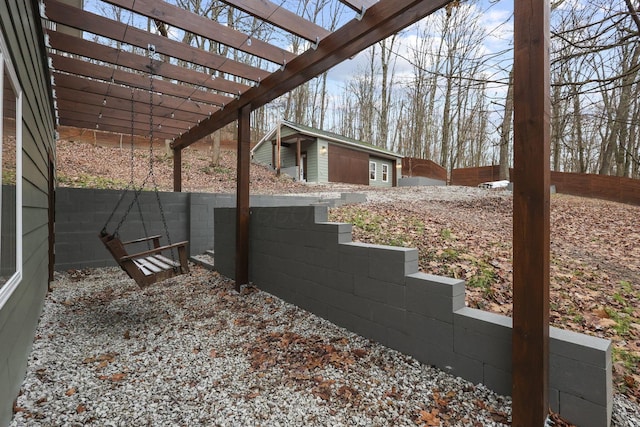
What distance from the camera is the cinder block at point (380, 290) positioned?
108 inches

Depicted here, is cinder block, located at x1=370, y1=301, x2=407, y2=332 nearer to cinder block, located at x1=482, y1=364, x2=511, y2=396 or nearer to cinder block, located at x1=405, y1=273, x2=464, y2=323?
cinder block, located at x1=405, y1=273, x2=464, y2=323

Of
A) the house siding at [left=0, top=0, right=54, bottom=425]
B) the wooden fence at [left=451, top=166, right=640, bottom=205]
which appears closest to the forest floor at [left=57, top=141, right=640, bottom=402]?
the house siding at [left=0, top=0, right=54, bottom=425]

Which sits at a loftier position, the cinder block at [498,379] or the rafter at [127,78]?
the rafter at [127,78]

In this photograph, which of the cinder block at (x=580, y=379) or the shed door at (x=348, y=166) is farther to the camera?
the shed door at (x=348, y=166)

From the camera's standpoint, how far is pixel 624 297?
3.28m

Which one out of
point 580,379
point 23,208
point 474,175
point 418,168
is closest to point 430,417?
point 580,379

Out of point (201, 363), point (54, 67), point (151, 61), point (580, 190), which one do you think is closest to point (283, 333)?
point (201, 363)

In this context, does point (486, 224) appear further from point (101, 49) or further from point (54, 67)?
point (54, 67)

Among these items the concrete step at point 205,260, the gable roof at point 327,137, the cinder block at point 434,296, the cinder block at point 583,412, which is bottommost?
the cinder block at point 583,412

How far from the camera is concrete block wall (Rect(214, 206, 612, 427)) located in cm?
184

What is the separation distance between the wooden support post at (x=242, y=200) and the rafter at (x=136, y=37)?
0.72m

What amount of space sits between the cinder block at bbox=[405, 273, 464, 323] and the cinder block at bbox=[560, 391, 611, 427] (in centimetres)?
76

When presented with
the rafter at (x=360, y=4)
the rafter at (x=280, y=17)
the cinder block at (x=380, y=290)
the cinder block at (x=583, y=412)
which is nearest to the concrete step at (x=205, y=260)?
the cinder block at (x=380, y=290)

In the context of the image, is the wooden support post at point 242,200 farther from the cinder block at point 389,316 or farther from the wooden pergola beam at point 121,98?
the cinder block at point 389,316
